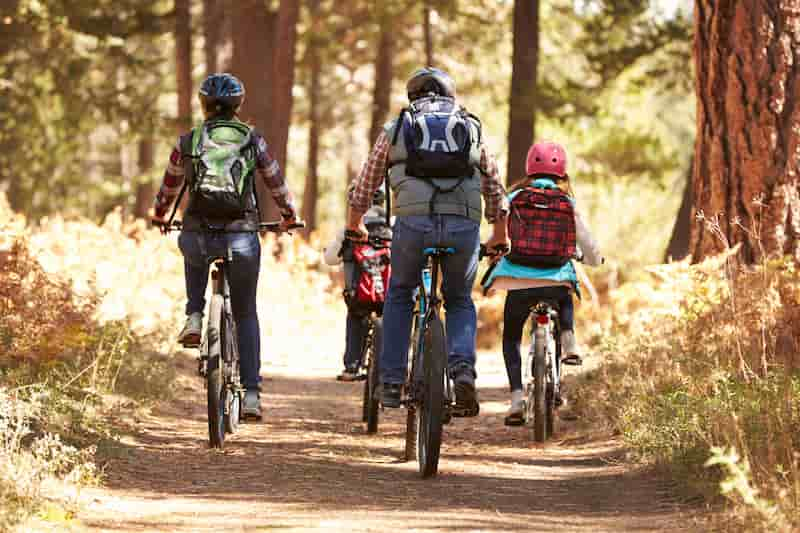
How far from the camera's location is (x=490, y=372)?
15.9 metres

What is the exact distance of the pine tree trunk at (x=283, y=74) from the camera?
21422mm

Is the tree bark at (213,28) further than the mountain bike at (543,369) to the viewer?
Yes

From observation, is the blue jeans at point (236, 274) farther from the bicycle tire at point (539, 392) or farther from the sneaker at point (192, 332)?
the bicycle tire at point (539, 392)

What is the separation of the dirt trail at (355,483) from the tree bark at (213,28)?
16163 mm

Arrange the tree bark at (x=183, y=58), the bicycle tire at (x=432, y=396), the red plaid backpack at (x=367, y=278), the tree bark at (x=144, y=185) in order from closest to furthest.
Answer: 1. the bicycle tire at (x=432, y=396)
2. the red plaid backpack at (x=367, y=278)
3. the tree bark at (x=183, y=58)
4. the tree bark at (x=144, y=185)

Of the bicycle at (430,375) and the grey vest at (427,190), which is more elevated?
the grey vest at (427,190)

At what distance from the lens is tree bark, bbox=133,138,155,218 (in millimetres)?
34506

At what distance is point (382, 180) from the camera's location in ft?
26.0

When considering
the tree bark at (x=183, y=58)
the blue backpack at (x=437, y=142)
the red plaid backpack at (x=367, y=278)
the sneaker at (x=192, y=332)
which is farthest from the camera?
the tree bark at (x=183, y=58)

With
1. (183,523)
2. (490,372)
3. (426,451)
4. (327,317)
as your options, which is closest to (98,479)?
(183,523)

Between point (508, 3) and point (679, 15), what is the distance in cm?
998

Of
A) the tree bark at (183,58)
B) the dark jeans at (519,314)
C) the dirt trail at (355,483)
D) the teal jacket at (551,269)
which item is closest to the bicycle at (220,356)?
the dirt trail at (355,483)

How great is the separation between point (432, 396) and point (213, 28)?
20442 millimetres

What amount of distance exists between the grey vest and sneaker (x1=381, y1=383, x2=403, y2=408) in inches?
37.6
